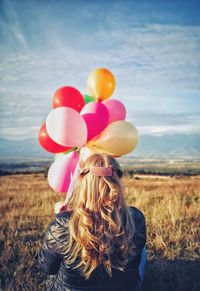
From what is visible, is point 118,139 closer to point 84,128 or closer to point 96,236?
point 84,128

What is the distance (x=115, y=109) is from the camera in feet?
11.1

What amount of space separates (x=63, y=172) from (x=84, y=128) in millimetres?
549

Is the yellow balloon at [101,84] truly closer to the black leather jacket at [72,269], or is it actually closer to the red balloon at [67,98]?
the red balloon at [67,98]

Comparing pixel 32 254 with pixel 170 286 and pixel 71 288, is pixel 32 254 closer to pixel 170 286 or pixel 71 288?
pixel 170 286

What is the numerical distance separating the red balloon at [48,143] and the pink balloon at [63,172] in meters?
0.12

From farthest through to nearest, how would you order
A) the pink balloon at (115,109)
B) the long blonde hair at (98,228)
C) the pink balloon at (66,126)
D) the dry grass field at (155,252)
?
the pink balloon at (115,109)
the dry grass field at (155,252)
the pink balloon at (66,126)
the long blonde hair at (98,228)

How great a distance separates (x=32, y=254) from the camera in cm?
369

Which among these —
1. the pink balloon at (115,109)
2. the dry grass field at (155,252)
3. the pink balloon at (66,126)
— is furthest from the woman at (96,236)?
the pink balloon at (115,109)

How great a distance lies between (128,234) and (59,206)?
1.04 m

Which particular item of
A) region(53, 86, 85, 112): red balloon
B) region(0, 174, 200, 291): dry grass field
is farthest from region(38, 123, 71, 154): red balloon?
region(0, 174, 200, 291): dry grass field

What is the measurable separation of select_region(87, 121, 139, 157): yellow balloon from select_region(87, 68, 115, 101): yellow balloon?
443mm

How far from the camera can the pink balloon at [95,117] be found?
3.09 m

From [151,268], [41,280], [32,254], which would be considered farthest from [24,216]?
[151,268]

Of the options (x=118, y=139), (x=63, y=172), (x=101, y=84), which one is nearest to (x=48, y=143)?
(x=63, y=172)
